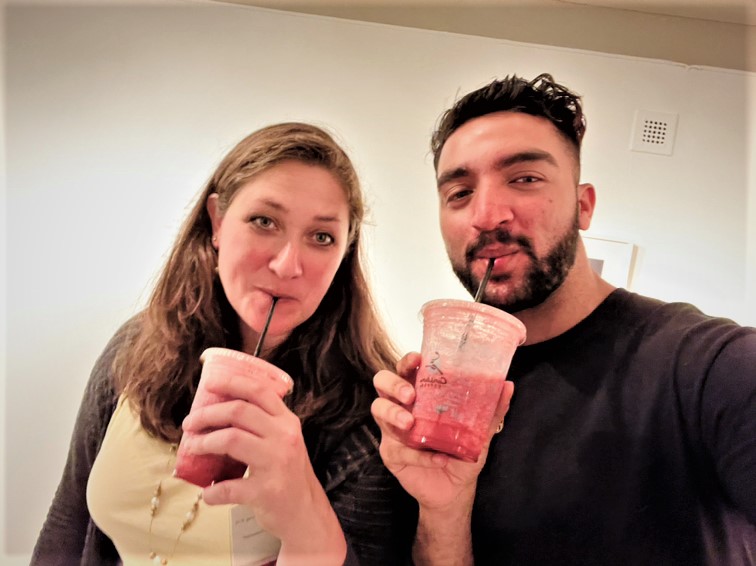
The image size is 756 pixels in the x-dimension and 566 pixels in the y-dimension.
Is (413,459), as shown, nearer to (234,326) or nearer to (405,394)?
(405,394)

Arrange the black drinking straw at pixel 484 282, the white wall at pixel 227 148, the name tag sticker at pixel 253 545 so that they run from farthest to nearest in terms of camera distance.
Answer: the white wall at pixel 227 148
the name tag sticker at pixel 253 545
the black drinking straw at pixel 484 282

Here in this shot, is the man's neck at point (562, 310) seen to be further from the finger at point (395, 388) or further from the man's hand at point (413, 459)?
the finger at point (395, 388)

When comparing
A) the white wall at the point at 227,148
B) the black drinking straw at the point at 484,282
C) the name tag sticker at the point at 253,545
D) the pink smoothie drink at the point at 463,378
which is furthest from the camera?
the white wall at the point at 227,148

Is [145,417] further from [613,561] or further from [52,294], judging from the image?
[613,561]

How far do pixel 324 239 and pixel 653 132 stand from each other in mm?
837

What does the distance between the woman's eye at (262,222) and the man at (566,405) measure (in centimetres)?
41

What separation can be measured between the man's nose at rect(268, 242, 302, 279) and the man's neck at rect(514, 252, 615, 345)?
51cm

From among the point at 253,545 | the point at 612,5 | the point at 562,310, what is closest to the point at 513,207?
the point at 562,310

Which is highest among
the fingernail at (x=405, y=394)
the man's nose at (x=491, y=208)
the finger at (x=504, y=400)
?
the man's nose at (x=491, y=208)

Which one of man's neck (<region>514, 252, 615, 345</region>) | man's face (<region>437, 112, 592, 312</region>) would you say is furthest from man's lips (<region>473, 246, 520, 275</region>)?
man's neck (<region>514, 252, 615, 345</region>)

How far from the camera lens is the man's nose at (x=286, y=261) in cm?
120

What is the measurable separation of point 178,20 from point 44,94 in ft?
1.23

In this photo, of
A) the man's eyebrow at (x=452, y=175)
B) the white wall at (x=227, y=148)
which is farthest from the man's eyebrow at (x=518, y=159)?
the white wall at (x=227, y=148)

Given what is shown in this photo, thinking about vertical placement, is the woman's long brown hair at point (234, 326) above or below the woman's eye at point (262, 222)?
below
